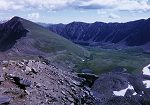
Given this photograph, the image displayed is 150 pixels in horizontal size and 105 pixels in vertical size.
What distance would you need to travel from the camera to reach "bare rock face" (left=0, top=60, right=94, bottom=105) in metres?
47.8

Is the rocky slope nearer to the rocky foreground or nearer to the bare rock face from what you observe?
the rocky foreground

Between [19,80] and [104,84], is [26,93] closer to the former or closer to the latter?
[19,80]

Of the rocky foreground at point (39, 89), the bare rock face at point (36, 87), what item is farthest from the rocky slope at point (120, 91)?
the bare rock face at point (36, 87)

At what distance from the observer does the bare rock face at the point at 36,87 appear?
47812mm

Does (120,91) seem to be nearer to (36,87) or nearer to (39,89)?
(39,89)

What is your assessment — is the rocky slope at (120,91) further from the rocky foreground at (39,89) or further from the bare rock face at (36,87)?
the bare rock face at (36,87)

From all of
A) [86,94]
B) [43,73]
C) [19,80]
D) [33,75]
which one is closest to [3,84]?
[19,80]

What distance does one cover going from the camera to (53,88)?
58.2 meters

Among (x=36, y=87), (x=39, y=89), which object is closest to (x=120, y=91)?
(x=39, y=89)

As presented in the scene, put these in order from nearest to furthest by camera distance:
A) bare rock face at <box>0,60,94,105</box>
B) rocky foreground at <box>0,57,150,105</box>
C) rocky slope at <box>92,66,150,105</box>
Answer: bare rock face at <box>0,60,94,105</box> → rocky foreground at <box>0,57,150,105</box> → rocky slope at <box>92,66,150,105</box>

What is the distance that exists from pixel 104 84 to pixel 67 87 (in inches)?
1493

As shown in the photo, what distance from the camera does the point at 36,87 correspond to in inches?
2119

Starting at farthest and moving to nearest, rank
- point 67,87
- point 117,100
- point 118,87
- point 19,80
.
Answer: point 118,87
point 117,100
point 67,87
point 19,80

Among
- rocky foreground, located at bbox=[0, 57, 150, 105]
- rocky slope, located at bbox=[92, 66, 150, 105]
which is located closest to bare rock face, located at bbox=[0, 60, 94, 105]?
rocky foreground, located at bbox=[0, 57, 150, 105]
